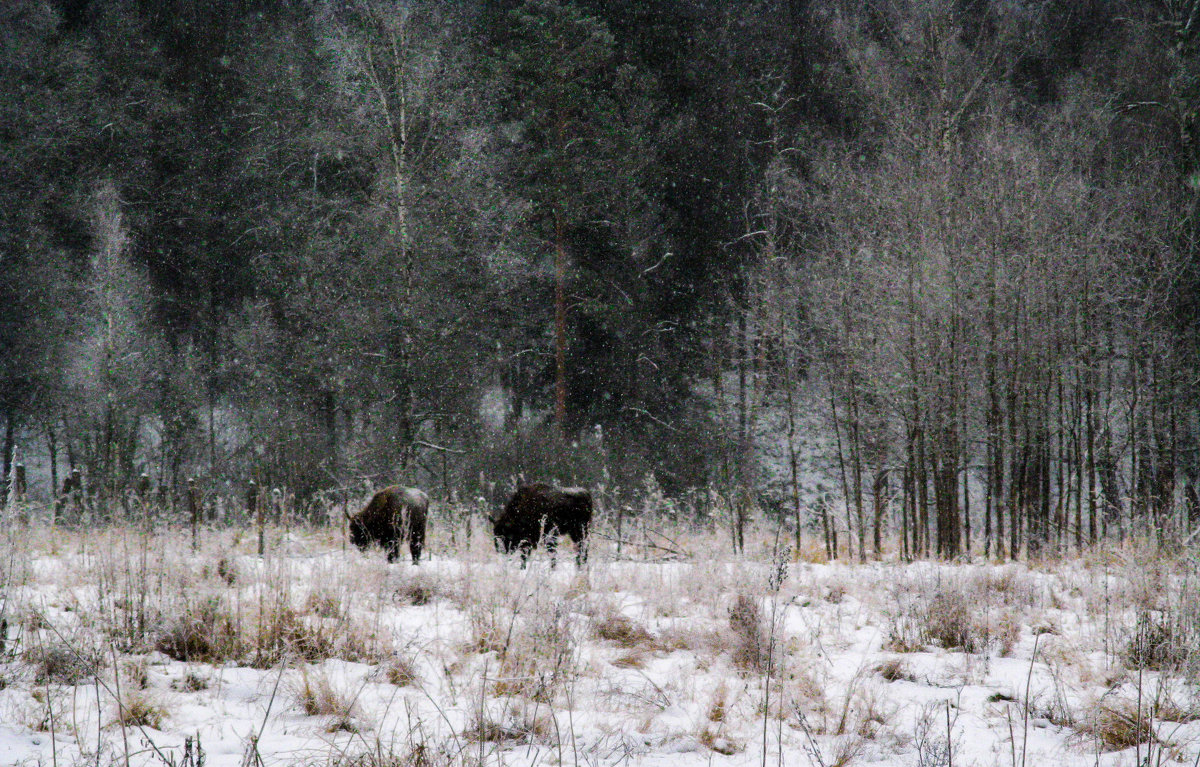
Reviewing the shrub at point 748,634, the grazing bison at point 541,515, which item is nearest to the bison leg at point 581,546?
the grazing bison at point 541,515

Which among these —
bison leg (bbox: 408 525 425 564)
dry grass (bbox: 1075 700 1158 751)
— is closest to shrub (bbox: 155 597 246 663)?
bison leg (bbox: 408 525 425 564)

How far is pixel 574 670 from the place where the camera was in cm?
372

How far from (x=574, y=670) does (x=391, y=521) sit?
4.40 meters

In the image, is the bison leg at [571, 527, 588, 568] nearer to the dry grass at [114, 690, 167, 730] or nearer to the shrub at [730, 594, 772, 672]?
the shrub at [730, 594, 772, 672]

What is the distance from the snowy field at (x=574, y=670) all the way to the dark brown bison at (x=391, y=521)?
1.40 m

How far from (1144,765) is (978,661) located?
1.53m

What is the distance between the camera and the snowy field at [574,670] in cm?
303

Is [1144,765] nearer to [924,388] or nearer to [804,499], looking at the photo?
[924,388]

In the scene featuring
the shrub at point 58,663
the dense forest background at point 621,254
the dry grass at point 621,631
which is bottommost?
the dry grass at point 621,631

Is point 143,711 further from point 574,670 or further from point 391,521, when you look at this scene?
point 391,521

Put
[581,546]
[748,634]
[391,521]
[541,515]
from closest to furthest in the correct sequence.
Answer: [748,634], [391,521], [581,546], [541,515]

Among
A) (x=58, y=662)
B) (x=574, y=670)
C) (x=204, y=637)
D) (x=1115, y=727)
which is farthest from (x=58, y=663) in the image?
(x=1115, y=727)

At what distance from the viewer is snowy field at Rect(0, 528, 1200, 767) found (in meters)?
3.03

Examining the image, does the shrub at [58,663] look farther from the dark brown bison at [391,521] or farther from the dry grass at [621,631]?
the dark brown bison at [391,521]
